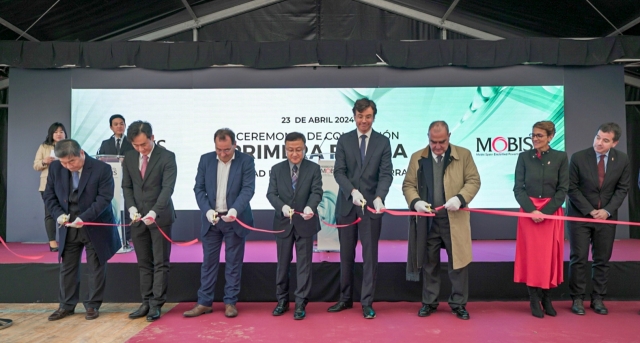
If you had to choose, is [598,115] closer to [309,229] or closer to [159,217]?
[309,229]

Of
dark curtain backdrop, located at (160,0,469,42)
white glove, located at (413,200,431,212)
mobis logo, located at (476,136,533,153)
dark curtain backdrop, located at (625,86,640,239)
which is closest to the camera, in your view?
white glove, located at (413,200,431,212)

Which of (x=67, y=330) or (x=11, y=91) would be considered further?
(x=11, y=91)

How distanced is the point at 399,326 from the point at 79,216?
276 centimetres

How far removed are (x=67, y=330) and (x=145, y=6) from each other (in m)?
5.80

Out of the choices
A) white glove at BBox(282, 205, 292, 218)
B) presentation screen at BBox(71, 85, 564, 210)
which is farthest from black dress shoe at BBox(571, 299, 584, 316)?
presentation screen at BBox(71, 85, 564, 210)

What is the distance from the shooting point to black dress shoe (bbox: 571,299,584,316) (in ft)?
12.9

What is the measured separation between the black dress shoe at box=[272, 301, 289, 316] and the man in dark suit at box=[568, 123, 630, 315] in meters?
2.44

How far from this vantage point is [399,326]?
11.9 ft

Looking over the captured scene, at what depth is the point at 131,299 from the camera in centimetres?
446

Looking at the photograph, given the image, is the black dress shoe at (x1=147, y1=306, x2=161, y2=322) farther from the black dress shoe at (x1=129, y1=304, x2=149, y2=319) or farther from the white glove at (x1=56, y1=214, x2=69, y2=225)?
the white glove at (x1=56, y1=214, x2=69, y2=225)

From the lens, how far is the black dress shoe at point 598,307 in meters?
3.95

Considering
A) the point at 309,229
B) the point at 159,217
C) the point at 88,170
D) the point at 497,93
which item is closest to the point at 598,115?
the point at 497,93

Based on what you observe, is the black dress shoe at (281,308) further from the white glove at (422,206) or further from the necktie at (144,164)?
the necktie at (144,164)

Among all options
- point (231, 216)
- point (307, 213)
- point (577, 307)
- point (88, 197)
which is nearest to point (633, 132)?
point (577, 307)
